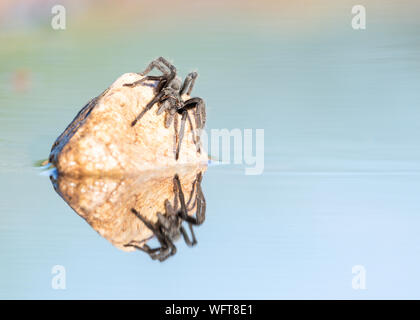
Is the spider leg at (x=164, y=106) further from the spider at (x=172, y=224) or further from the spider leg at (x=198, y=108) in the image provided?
the spider at (x=172, y=224)

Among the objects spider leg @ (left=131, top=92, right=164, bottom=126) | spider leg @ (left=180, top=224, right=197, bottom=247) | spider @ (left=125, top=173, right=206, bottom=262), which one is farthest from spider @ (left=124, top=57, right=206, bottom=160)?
spider leg @ (left=180, top=224, right=197, bottom=247)

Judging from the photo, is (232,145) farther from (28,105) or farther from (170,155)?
Answer: (28,105)

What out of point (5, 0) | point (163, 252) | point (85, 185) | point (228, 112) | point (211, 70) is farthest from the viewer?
point (5, 0)

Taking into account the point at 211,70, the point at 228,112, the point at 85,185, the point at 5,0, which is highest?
the point at 5,0

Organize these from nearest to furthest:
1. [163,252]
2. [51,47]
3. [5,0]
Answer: [163,252] < [51,47] < [5,0]

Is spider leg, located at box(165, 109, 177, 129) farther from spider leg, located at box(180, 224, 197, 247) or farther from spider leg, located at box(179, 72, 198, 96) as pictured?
spider leg, located at box(180, 224, 197, 247)

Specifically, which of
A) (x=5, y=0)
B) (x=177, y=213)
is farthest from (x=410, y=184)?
(x=5, y=0)

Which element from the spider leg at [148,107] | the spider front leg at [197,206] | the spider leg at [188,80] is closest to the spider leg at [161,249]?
the spider front leg at [197,206]

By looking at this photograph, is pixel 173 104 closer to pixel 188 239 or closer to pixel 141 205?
pixel 141 205

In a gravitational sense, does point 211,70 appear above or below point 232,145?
above
